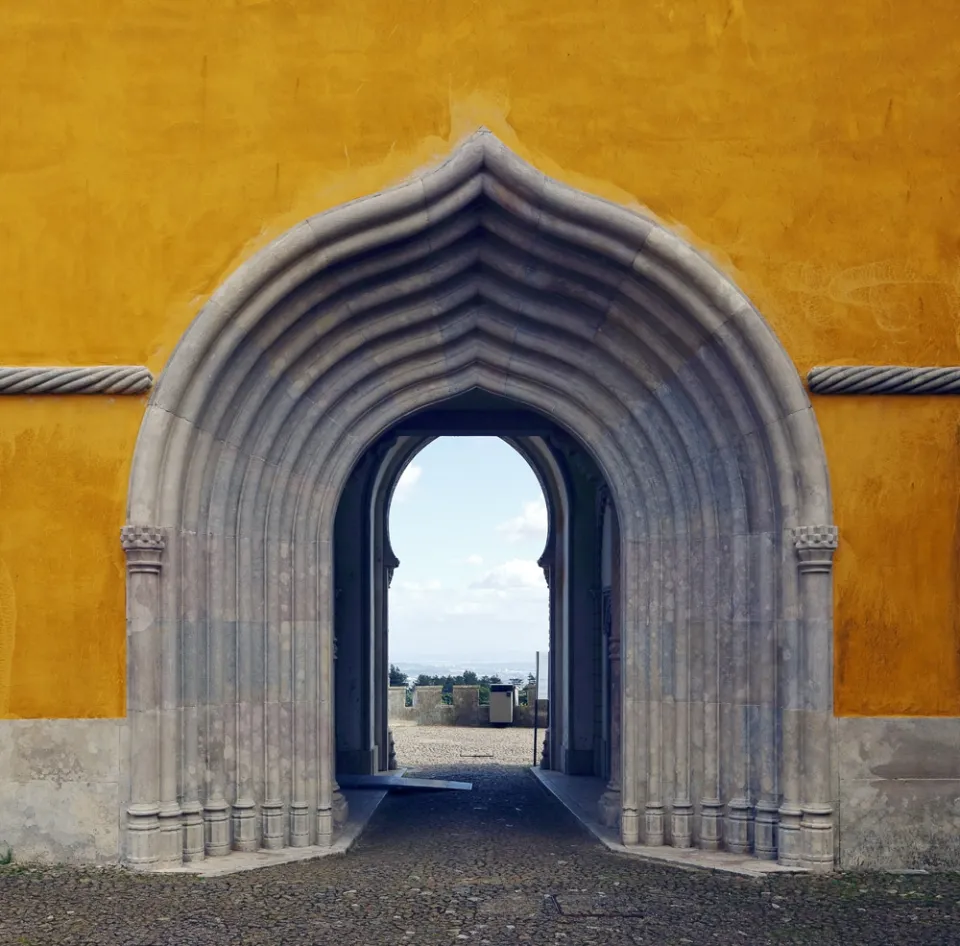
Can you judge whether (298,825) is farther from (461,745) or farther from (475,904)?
(461,745)

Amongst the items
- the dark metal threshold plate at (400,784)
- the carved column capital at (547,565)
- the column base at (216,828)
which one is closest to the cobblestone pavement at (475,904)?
the column base at (216,828)

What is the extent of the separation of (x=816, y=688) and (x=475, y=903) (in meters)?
2.64

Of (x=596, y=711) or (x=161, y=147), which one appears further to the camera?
(x=596, y=711)

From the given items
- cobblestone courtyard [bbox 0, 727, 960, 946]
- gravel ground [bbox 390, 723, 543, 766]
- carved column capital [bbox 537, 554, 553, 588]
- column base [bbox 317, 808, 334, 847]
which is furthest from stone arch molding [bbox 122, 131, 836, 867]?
gravel ground [bbox 390, 723, 543, 766]

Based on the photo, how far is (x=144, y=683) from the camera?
8.66m

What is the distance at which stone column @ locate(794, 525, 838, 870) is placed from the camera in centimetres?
862

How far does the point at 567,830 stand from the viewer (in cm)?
1041

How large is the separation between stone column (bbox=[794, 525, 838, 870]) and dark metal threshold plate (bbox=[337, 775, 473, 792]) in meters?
5.12

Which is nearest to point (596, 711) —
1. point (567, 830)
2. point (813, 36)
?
point (567, 830)

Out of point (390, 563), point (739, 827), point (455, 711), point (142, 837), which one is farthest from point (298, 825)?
point (455, 711)

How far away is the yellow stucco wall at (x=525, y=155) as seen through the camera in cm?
882

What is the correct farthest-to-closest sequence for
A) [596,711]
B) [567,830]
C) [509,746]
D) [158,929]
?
[509,746], [596,711], [567,830], [158,929]

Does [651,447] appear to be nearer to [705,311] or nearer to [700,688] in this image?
[705,311]

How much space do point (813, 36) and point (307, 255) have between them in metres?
3.75
